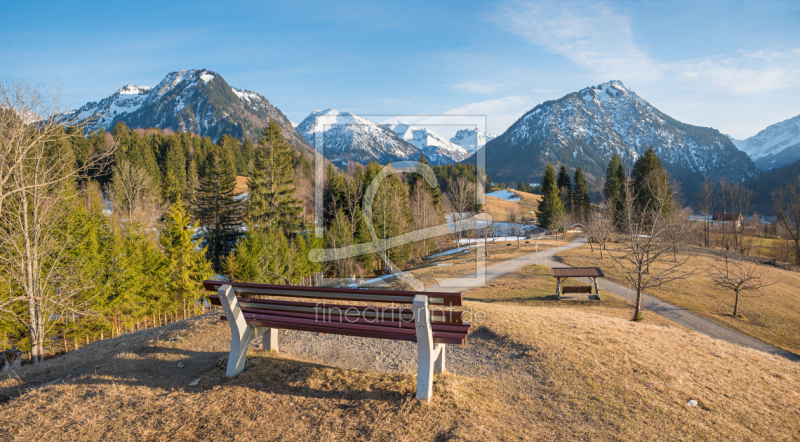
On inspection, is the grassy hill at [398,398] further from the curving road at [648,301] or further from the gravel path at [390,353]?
the curving road at [648,301]

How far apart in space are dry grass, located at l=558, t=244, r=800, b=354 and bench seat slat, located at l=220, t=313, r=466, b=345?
18273 millimetres

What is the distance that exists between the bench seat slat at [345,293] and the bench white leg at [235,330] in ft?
0.63

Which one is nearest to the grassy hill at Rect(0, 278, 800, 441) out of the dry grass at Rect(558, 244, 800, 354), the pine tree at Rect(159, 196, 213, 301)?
the dry grass at Rect(558, 244, 800, 354)

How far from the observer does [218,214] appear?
41.7 meters

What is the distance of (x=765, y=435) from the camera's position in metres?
4.56

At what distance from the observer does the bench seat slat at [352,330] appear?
171 inches

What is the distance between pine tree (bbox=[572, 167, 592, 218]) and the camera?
59.3 metres

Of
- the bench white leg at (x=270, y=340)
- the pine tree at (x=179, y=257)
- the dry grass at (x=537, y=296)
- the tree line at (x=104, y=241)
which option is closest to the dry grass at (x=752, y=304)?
the dry grass at (x=537, y=296)

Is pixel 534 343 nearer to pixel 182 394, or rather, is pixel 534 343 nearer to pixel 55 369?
pixel 182 394

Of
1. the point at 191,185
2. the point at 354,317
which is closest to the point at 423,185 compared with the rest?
the point at 191,185

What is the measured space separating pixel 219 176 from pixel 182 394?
4359 centimetres

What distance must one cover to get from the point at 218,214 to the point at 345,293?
42.3m

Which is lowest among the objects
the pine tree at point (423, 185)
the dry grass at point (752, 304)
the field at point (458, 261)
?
the dry grass at point (752, 304)

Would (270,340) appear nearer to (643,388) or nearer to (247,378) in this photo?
(247,378)
